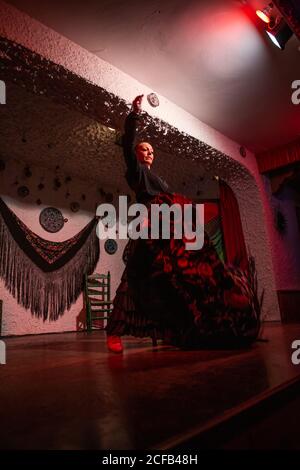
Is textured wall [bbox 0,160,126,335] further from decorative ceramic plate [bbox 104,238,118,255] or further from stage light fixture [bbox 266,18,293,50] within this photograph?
stage light fixture [bbox 266,18,293,50]

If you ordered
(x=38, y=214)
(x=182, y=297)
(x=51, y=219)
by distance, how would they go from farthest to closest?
(x=51, y=219) < (x=38, y=214) < (x=182, y=297)

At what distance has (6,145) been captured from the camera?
3.89 meters

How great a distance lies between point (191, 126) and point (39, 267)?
103 inches

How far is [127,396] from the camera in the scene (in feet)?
2.77

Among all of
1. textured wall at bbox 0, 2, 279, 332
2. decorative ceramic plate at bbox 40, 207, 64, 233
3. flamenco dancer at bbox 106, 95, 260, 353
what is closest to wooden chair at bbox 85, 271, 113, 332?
decorative ceramic plate at bbox 40, 207, 64, 233

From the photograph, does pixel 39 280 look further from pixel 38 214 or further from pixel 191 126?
pixel 191 126

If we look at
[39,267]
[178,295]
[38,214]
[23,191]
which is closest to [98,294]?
[39,267]

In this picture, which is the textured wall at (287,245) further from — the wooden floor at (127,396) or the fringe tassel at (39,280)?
the wooden floor at (127,396)

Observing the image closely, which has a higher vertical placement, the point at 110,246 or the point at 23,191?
the point at 23,191

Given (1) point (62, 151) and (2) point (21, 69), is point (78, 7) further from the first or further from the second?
(1) point (62, 151)

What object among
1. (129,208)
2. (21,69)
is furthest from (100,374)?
(129,208)

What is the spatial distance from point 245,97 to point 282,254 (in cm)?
225

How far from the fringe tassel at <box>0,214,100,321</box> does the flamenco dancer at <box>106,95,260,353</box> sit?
8.16ft

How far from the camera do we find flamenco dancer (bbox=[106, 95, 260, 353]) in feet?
5.41
